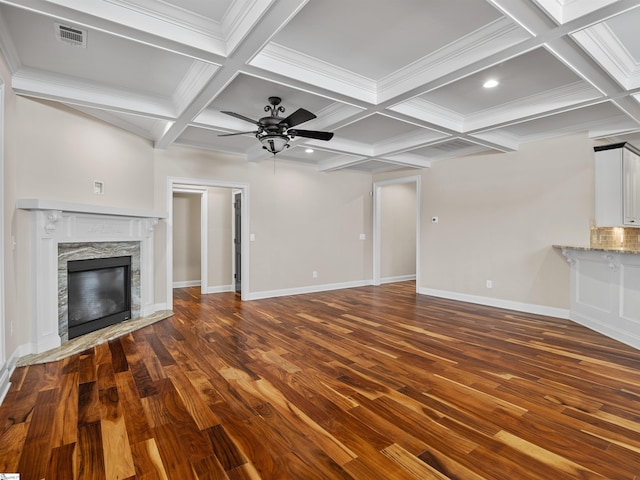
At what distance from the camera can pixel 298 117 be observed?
348 cm

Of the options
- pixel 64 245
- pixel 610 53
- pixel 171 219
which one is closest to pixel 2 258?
pixel 64 245

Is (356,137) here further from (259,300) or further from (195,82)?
(259,300)

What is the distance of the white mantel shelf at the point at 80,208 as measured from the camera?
3316 millimetres

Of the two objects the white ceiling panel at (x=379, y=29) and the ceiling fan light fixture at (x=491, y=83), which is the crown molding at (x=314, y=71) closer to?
the white ceiling panel at (x=379, y=29)

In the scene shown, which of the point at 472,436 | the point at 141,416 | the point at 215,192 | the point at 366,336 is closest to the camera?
the point at 472,436

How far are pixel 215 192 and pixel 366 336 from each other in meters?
4.87

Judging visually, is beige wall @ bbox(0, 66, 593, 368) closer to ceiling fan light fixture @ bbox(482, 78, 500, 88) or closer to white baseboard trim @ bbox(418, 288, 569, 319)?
white baseboard trim @ bbox(418, 288, 569, 319)

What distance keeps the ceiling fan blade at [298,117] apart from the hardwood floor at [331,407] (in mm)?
2392

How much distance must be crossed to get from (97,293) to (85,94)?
241 cm

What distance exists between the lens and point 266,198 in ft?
21.4

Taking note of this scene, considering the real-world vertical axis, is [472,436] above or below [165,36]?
below

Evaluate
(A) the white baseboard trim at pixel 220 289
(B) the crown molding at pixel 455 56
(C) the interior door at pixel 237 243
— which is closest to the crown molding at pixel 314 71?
(B) the crown molding at pixel 455 56

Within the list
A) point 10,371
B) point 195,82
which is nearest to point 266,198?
point 195,82

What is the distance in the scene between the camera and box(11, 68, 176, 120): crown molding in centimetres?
327
